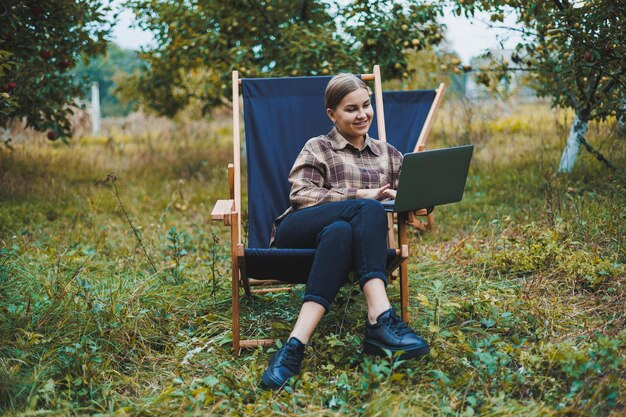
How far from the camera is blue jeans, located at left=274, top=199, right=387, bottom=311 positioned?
263 centimetres

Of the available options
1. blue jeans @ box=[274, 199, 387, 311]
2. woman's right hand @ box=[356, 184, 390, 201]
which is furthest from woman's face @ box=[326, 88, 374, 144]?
blue jeans @ box=[274, 199, 387, 311]

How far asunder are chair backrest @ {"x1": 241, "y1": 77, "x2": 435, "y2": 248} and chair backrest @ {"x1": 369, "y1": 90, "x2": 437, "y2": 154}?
1189 mm

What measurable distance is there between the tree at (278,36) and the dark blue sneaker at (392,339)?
3.33 metres

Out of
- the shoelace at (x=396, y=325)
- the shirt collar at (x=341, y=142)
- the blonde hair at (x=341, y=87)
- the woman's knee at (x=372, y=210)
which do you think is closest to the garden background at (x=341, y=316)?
the shoelace at (x=396, y=325)

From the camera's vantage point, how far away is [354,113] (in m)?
2.99

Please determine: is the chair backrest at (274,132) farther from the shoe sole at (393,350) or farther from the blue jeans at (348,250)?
the shoe sole at (393,350)

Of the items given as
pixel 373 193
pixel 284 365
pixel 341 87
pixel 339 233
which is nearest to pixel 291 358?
pixel 284 365

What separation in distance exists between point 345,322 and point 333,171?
0.67m

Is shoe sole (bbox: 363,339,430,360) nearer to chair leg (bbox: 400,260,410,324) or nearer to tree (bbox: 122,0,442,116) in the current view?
chair leg (bbox: 400,260,410,324)

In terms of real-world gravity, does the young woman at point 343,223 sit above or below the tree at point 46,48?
below

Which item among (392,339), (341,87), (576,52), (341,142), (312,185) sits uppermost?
(576,52)

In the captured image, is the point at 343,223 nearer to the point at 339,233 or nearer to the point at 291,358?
the point at 339,233

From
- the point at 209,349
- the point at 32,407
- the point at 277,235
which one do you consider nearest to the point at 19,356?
the point at 32,407

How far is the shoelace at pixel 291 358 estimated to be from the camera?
100 inches
